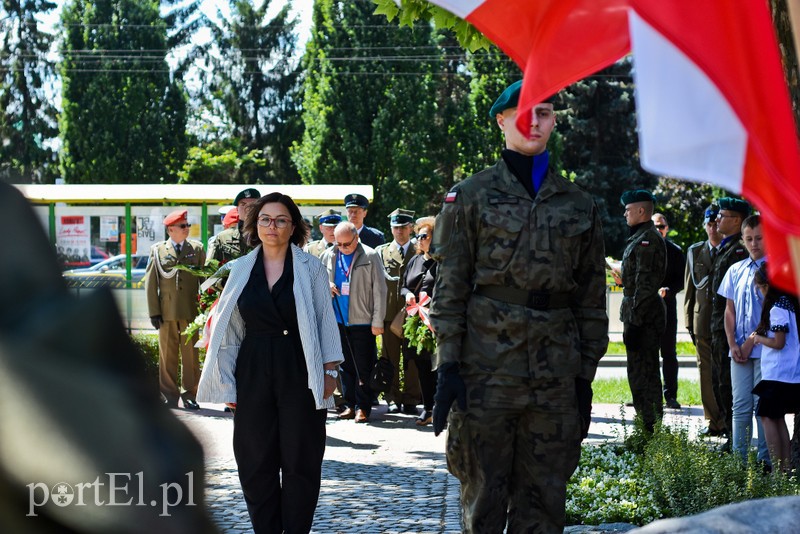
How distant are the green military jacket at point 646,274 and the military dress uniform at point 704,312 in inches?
52.0

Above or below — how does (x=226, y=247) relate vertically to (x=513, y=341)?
above

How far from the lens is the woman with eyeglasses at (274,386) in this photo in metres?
6.04

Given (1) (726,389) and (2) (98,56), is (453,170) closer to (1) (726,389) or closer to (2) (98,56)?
(2) (98,56)

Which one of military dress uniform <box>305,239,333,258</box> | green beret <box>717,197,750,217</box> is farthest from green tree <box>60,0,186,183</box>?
green beret <box>717,197,750,217</box>

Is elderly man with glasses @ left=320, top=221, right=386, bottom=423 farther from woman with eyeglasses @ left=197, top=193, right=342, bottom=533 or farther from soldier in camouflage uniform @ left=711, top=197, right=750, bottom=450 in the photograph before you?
woman with eyeglasses @ left=197, top=193, right=342, bottom=533

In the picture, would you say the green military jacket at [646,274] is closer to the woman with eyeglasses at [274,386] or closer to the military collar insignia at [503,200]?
the woman with eyeglasses at [274,386]

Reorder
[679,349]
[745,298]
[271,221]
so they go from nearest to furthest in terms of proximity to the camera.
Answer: [271,221], [745,298], [679,349]

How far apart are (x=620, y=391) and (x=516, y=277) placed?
10.3 meters

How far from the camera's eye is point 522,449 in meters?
4.75

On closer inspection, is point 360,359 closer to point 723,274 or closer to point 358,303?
point 358,303

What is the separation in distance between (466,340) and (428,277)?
655 cm

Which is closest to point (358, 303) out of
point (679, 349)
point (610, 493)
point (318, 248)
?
point (318, 248)

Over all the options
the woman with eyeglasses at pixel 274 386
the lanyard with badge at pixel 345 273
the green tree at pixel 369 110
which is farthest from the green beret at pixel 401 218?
the green tree at pixel 369 110

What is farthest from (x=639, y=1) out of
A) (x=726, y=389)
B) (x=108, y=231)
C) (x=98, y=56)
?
(x=98, y=56)
